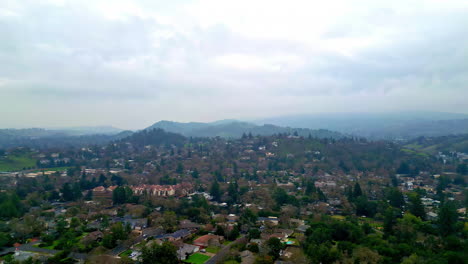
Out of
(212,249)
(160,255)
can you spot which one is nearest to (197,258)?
(212,249)

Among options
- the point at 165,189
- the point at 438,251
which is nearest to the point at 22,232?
the point at 165,189

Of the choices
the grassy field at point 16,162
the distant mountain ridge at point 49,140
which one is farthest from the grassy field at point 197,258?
the distant mountain ridge at point 49,140

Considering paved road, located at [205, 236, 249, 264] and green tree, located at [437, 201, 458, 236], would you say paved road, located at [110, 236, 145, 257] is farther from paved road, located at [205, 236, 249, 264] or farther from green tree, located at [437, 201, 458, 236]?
green tree, located at [437, 201, 458, 236]

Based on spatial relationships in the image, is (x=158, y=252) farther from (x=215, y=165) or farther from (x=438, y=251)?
(x=215, y=165)

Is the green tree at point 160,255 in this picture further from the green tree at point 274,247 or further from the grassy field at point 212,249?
the green tree at point 274,247

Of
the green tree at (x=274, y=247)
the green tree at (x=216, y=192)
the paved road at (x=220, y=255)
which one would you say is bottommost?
the green tree at (x=216, y=192)

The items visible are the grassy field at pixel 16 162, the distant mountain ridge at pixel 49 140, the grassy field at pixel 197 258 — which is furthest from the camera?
the distant mountain ridge at pixel 49 140
